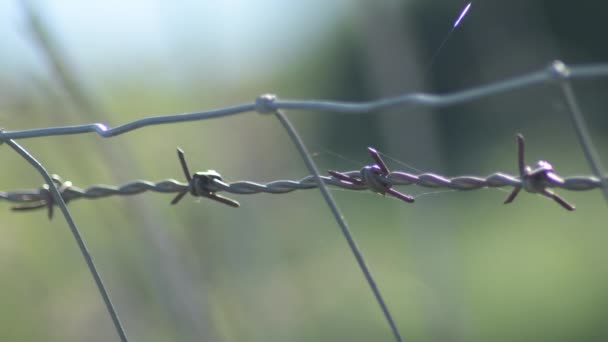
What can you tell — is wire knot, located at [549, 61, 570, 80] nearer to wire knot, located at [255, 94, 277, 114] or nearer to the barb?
the barb

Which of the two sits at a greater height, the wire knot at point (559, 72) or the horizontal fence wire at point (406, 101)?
the horizontal fence wire at point (406, 101)

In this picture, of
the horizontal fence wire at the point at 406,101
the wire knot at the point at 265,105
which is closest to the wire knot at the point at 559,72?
the horizontal fence wire at the point at 406,101

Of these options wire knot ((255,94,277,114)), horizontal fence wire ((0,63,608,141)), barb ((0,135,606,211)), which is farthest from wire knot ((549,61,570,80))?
wire knot ((255,94,277,114))

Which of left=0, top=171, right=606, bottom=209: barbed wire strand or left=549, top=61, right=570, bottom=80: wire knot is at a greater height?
left=0, top=171, right=606, bottom=209: barbed wire strand

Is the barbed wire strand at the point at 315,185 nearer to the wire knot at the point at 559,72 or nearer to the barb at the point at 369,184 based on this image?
the barb at the point at 369,184

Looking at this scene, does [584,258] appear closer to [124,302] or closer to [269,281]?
[269,281]

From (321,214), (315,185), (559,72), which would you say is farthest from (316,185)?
(321,214)

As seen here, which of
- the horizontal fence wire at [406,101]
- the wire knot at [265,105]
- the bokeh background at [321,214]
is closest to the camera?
the horizontal fence wire at [406,101]

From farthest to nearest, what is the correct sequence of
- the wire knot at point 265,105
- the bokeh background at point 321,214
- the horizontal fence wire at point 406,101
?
1. the bokeh background at point 321,214
2. the wire knot at point 265,105
3. the horizontal fence wire at point 406,101
